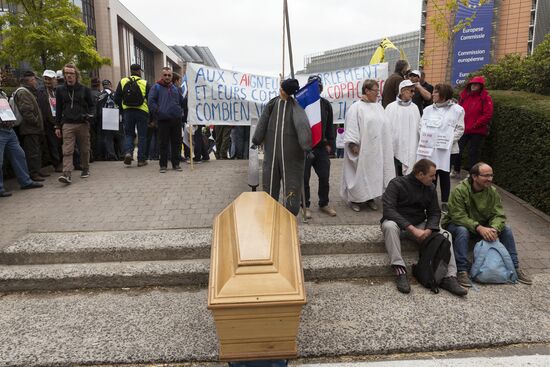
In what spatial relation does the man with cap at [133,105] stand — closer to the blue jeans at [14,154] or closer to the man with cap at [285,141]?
the blue jeans at [14,154]

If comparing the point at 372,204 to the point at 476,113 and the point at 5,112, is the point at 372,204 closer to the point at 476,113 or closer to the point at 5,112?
the point at 476,113

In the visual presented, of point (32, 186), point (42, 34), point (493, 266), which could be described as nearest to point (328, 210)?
point (493, 266)

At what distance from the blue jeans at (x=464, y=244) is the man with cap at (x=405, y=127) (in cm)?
159

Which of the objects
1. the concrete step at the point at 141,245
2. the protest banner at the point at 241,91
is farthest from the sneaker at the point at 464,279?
the protest banner at the point at 241,91

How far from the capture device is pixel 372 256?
16.0 ft

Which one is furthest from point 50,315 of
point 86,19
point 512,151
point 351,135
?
point 86,19

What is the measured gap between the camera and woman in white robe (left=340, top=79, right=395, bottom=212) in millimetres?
5801

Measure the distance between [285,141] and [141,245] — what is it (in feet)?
6.42

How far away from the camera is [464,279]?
14.7ft

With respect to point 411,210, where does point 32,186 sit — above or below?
below

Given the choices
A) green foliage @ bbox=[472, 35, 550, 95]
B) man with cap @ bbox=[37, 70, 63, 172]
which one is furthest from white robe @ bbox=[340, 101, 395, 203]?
man with cap @ bbox=[37, 70, 63, 172]

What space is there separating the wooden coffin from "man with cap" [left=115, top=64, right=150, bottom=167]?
624cm

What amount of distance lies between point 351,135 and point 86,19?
2981 centimetres

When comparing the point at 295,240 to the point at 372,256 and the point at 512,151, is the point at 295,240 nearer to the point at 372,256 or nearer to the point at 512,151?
the point at 372,256
